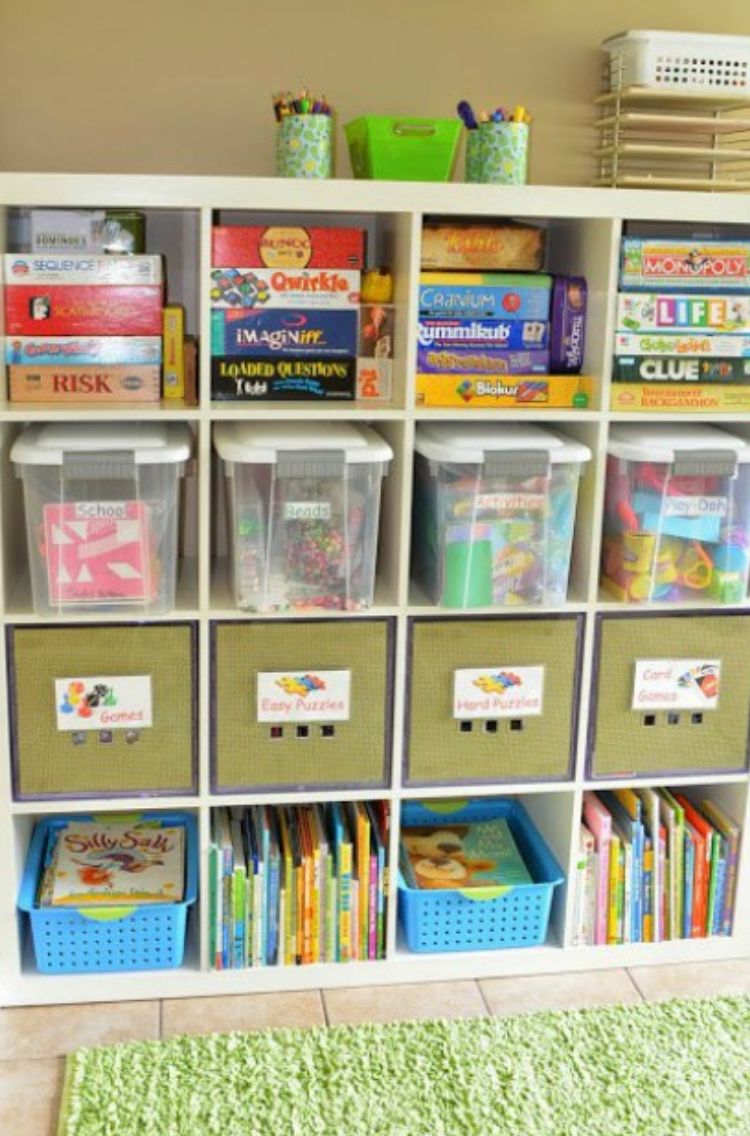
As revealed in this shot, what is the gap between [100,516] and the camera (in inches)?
89.0

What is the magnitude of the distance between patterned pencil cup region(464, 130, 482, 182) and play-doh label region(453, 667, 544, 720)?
2.81 feet

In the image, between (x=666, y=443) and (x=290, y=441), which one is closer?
(x=290, y=441)

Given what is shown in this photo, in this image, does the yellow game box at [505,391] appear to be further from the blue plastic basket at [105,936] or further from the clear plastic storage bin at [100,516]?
the blue plastic basket at [105,936]

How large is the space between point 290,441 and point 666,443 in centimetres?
65

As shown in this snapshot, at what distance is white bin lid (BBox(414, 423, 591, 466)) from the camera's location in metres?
2.31

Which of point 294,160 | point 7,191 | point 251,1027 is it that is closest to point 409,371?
point 294,160

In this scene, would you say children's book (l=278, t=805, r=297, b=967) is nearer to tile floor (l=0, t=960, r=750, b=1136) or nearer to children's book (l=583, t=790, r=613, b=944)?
tile floor (l=0, t=960, r=750, b=1136)

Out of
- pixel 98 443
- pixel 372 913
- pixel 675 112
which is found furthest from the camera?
pixel 675 112

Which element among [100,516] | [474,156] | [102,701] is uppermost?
[474,156]

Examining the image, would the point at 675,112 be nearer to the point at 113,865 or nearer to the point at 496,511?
the point at 496,511

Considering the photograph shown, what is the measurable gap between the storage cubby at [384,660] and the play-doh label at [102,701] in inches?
0.6

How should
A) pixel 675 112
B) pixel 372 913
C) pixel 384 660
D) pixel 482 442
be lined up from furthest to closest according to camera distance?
pixel 675 112 → pixel 372 913 → pixel 384 660 → pixel 482 442

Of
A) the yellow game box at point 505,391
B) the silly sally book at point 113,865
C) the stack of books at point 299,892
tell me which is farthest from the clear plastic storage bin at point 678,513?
the silly sally book at point 113,865

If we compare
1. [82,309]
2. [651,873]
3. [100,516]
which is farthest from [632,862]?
[82,309]
